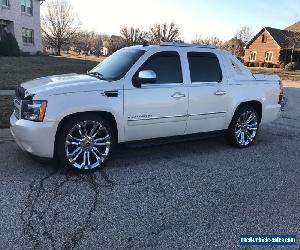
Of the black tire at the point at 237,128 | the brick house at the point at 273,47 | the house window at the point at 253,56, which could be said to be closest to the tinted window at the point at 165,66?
the black tire at the point at 237,128

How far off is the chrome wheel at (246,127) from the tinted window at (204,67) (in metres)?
1.03

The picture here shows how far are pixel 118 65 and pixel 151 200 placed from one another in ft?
7.90

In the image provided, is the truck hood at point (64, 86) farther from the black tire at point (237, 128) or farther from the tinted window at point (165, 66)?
the black tire at point (237, 128)

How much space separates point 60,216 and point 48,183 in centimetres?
93

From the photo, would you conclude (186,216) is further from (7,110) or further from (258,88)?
(7,110)

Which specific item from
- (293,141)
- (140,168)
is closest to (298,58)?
(293,141)

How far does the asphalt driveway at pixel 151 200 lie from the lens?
3.35 m

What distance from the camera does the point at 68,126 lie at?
4.68m

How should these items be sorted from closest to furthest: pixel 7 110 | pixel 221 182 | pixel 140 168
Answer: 1. pixel 221 182
2. pixel 140 168
3. pixel 7 110

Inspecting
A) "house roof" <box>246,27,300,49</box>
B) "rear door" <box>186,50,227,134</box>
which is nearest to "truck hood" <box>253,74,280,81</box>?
"rear door" <box>186,50,227,134</box>

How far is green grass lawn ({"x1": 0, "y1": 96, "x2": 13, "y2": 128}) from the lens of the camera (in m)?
7.28

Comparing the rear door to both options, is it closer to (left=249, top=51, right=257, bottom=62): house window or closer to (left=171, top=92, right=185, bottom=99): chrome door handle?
(left=171, top=92, right=185, bottom=99): chrome door handle

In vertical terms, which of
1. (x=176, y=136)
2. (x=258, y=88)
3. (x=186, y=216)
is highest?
(x=258, y=88)

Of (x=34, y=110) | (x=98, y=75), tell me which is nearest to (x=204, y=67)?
(x=98, y=75)
